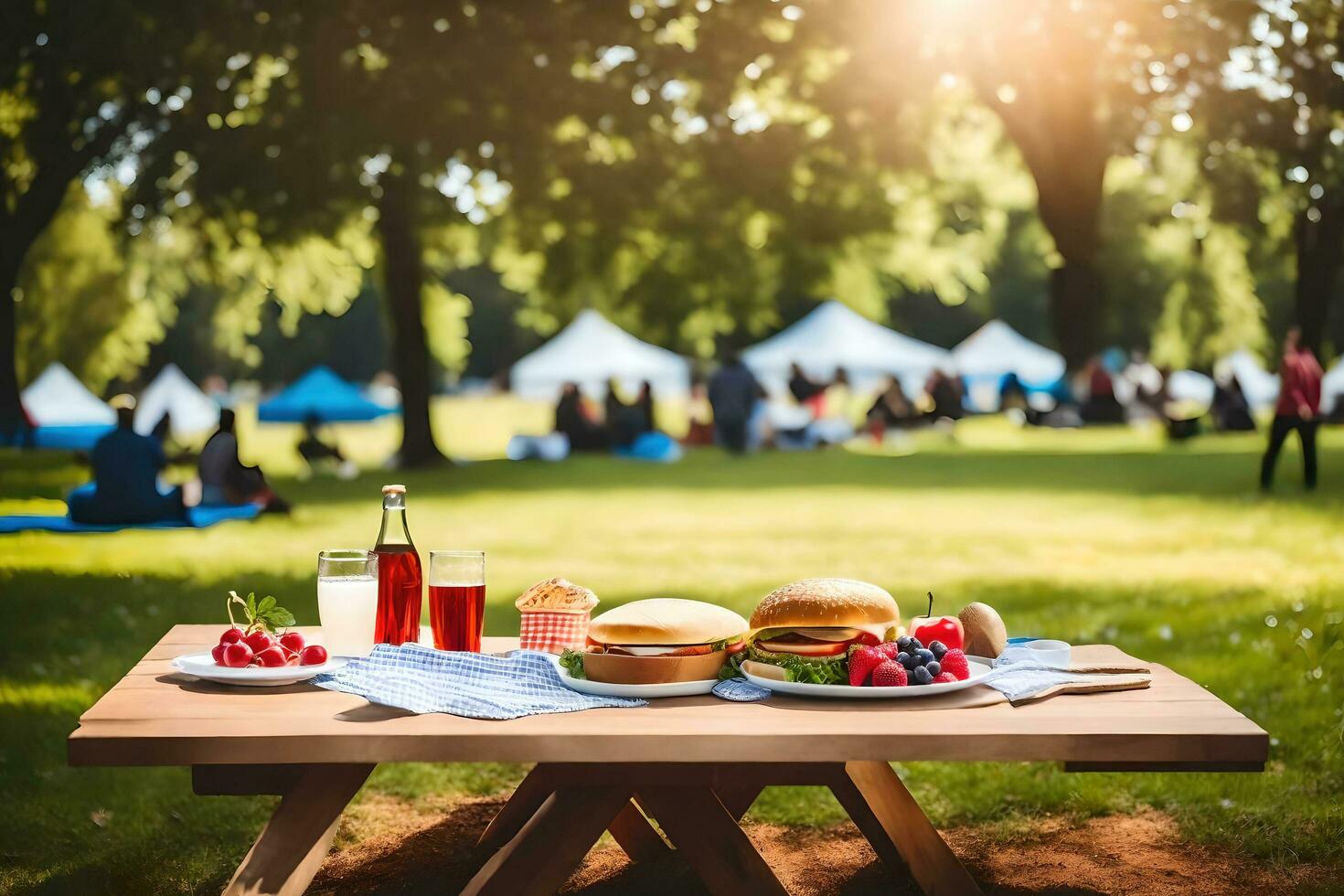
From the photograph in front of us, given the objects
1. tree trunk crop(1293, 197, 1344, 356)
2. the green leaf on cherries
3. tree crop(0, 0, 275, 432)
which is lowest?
the green leaf on cherries

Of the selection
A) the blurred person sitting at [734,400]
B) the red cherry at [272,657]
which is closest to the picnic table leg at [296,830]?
the red cherry at [272,657]

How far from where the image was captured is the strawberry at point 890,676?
10.1 ft

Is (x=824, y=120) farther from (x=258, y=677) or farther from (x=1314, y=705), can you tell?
(x=258, y=677)

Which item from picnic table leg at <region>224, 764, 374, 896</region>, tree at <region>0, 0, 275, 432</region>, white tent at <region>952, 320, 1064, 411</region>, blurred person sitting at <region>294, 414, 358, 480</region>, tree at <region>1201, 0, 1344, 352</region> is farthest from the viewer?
white tent at <region>952, 320, 1064, 411</region>

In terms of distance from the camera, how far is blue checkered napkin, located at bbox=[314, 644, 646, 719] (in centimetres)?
302

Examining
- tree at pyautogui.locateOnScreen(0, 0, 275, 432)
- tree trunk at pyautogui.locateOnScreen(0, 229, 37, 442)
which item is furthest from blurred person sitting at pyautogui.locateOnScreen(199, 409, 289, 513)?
tree at pyautogui.locateOnScreen(0, 0, 275, 432)

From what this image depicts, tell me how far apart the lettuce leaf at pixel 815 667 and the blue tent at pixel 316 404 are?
2255 cm

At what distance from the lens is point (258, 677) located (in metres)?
3.22

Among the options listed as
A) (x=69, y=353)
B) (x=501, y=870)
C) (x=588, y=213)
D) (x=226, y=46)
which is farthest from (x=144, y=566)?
(x=69, y=353)

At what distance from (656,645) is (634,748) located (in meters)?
0.40

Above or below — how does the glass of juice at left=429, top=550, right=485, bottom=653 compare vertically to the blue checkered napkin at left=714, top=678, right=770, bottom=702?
above

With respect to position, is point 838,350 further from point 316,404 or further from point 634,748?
point 634,748

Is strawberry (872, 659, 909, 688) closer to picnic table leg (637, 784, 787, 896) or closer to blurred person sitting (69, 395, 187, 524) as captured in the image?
picnic table leg (637, 784, 787, 896)

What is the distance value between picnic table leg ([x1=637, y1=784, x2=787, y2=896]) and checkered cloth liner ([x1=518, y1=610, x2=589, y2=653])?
589 millimetres
